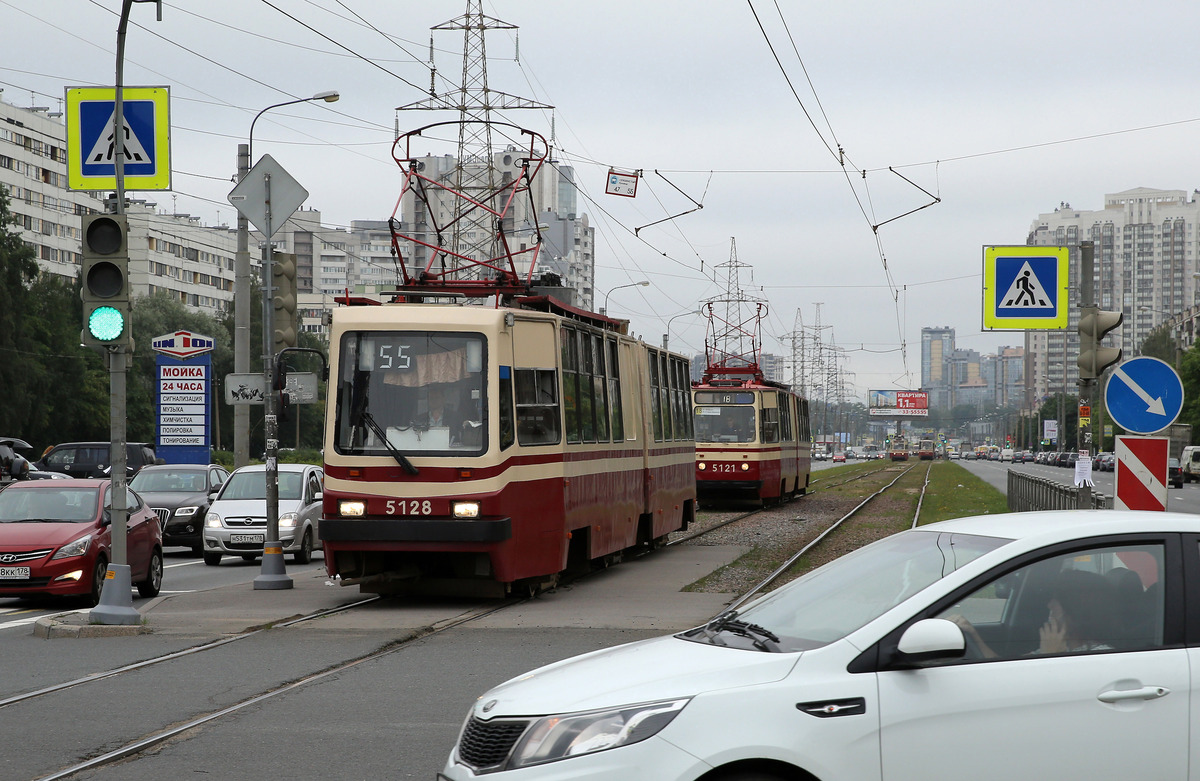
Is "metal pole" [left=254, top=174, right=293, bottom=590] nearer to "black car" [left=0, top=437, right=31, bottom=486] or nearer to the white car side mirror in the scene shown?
the white car side mirror

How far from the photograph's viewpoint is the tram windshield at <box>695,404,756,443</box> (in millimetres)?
33719

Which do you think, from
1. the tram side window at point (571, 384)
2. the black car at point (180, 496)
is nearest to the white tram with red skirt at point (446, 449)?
the tram side window at point (571, 384)

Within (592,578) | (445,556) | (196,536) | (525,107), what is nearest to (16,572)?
(445,556)

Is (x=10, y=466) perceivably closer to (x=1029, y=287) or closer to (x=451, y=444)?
(x=451, y=444)

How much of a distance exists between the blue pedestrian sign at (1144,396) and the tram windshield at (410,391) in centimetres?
599

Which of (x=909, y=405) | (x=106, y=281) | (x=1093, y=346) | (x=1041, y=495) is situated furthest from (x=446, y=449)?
(x=909, y=405)

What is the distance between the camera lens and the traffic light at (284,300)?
54.1 ft

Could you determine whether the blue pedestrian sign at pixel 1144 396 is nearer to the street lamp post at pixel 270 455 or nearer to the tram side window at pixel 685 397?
the street lamp post at pixel 270 455

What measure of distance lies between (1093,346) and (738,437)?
20.9 meters

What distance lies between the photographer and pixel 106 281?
1209 centimetres

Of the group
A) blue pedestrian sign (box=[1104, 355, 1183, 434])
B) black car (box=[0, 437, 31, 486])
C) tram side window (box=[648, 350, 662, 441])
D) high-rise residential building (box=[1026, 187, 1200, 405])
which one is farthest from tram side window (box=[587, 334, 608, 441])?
high-rise residential building (box=[1026, 187, 1200, 405])

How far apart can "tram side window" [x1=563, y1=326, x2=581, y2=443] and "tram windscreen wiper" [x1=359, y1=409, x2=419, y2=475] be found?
2.32 meters

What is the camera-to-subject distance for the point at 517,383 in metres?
14.2

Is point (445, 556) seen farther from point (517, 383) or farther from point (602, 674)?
point (602, 674)
